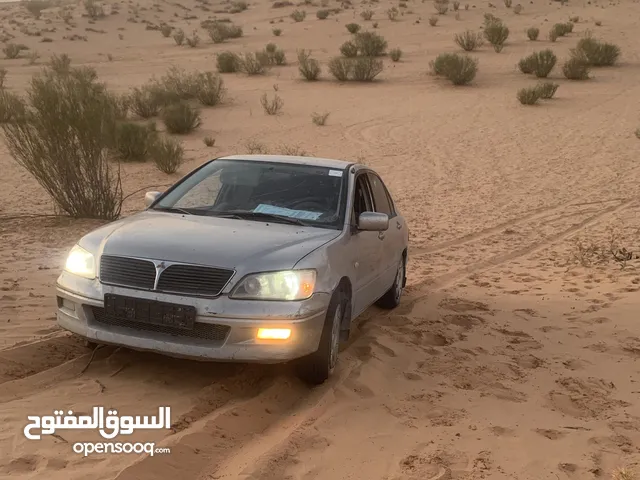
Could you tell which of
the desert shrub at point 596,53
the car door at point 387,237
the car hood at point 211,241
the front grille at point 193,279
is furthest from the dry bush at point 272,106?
the front grille at point 193,279

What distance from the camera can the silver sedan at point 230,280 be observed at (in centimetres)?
487

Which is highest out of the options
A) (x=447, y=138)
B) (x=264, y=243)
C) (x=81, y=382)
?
(x=264, y=243)

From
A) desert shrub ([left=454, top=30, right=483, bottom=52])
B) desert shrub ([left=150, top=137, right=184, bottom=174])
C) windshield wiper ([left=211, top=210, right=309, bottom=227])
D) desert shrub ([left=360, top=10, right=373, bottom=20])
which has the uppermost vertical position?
windshield wiper ([left=211, top=210, right=309, bottom=227])

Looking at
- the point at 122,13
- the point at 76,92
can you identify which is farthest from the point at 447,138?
the point at 122,13

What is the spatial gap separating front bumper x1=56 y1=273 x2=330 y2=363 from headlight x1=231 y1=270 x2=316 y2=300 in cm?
5

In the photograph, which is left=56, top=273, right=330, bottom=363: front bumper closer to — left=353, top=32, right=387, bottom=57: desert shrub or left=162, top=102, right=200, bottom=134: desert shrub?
left=162, top=102, right=200, bottom=134: desert shrub

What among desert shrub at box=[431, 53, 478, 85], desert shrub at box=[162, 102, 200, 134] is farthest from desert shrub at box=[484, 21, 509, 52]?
desert shrub at box=[162, 102, 200, 134]

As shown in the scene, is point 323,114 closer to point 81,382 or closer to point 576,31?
point 81,382

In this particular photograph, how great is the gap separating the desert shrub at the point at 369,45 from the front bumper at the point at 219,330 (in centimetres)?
3068

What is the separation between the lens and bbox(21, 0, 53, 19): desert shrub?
198 feet

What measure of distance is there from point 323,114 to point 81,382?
1928 cm

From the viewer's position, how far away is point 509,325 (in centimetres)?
744

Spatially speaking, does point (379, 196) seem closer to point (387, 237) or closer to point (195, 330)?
point (387, 237)

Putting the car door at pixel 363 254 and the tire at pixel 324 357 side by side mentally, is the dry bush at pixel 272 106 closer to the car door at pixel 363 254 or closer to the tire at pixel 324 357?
the car door at pixel 363 254
